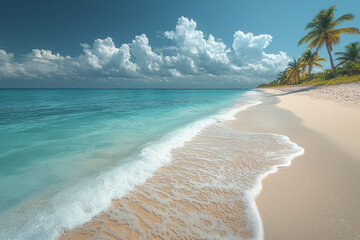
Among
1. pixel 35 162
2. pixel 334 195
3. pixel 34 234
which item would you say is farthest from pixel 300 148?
pixel 35 162

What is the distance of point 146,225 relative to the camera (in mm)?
2223

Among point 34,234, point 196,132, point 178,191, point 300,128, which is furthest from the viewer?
point 196,132

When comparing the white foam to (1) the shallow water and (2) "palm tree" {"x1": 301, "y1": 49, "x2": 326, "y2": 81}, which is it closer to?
(1) the shallow water

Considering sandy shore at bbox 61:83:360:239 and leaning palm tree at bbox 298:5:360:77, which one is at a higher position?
leaning palm tree at bbox 298:5:360:77

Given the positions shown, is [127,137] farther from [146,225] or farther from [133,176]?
[146,225]

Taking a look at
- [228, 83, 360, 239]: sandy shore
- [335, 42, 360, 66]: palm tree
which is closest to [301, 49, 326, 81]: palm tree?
[335, 42, 360, 66]: palm tree

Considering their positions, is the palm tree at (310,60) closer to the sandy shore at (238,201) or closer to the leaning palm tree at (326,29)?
the leaning palm tree at (326,29)

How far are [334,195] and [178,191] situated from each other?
280cm

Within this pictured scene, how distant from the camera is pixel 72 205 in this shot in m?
2.63

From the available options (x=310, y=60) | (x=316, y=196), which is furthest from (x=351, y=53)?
(x=316, y=196)

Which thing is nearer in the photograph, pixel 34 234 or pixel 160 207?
pixel 34 234

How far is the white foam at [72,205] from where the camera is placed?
2205 millimetres

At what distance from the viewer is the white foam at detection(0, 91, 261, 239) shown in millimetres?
2205

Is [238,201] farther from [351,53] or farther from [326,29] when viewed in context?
[351,53]
